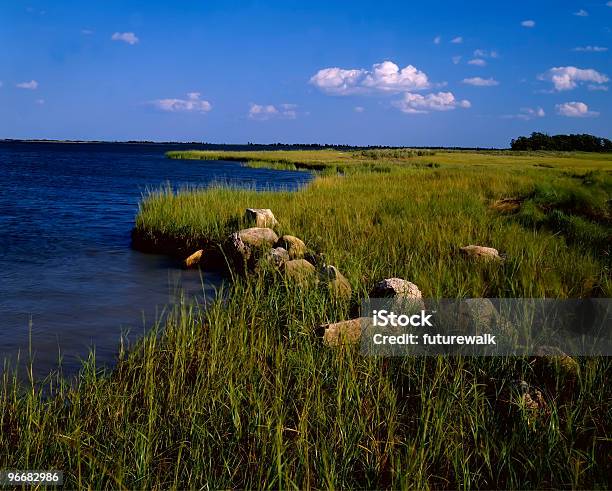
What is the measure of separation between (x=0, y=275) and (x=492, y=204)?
44.7 feet

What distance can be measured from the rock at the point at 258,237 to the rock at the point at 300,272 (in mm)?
2534

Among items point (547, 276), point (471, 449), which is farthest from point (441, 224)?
point (471, 449)

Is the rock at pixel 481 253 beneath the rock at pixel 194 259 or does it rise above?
above

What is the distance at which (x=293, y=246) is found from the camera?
10.3m

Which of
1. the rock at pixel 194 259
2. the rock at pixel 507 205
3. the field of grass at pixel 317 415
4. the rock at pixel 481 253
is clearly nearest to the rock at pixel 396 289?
the field of grass at pixel 317 415

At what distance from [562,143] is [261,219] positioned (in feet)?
297

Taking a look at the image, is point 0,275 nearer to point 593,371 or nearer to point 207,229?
point 207,229

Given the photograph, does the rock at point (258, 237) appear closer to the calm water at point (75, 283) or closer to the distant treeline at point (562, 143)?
the calm water at point (75, 283)

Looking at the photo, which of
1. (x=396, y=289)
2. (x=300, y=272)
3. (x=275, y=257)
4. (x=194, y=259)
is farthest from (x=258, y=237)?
(x=396, y=289)

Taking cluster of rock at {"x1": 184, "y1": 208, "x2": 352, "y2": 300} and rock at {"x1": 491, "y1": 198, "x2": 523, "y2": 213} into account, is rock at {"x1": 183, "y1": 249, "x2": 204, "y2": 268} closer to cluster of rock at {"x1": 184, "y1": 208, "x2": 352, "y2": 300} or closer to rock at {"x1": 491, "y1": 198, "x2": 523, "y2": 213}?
cluster of rock at {"x1": 184, "y1": 208, "x2": 352, "y2": 300}

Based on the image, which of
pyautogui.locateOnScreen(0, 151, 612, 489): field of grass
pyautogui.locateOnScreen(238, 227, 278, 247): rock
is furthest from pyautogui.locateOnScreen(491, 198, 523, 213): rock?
pyautogui.locateOnScreen(0, 151, 612, 489): field of grass

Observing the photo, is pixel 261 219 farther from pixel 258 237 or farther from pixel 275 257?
pixel 275 257

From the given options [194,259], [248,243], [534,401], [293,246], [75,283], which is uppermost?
[293,246]

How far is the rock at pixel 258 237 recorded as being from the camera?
11191 millimetres
